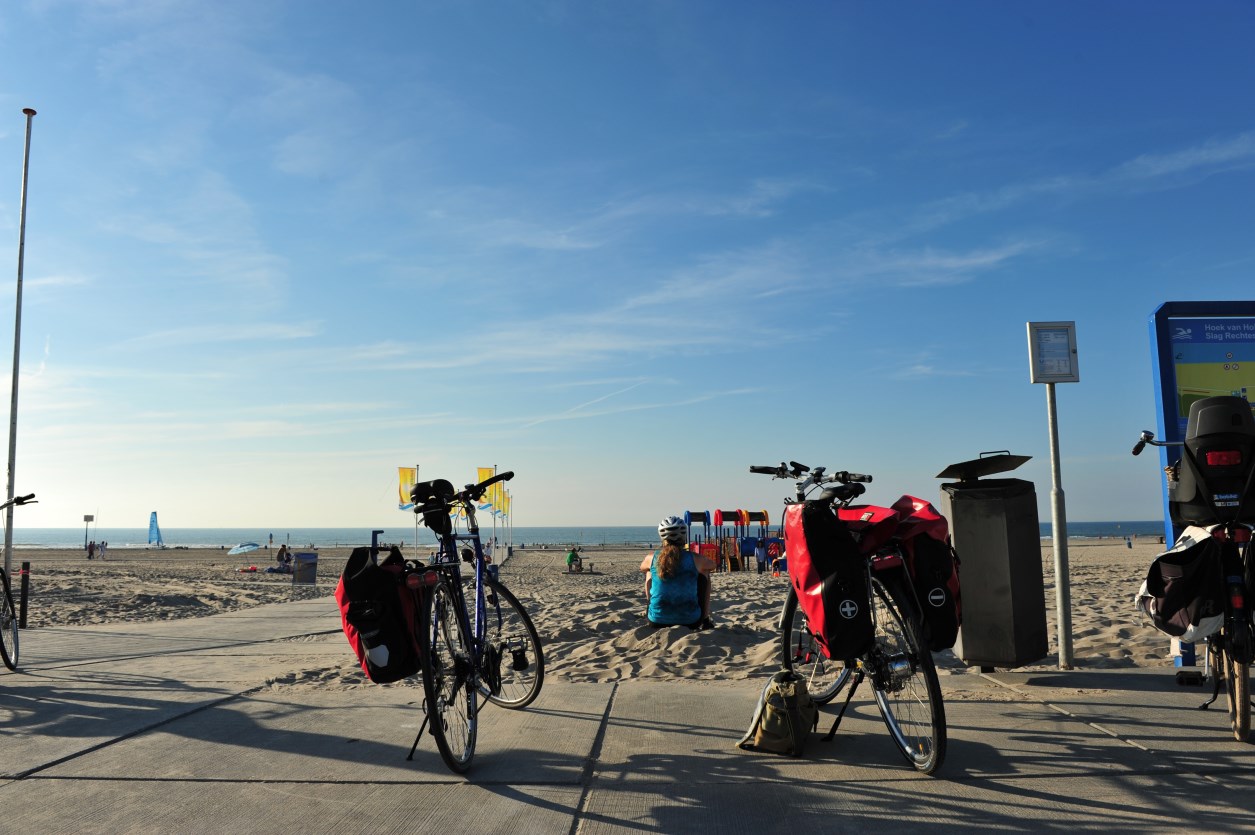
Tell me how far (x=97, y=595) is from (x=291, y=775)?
17218mm

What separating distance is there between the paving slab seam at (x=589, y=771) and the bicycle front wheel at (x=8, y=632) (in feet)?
16.7

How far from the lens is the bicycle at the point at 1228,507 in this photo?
12.8 ft

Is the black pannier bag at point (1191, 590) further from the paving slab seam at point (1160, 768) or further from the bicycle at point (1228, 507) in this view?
the paving slab seam at point (1160, 768)

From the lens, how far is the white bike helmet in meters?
8.45

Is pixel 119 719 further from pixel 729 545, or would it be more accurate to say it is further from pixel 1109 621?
pixel 729 545

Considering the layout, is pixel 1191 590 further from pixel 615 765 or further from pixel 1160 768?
pixel 615 765

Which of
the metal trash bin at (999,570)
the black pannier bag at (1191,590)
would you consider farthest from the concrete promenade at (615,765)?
the black pannier bag at (1191,590)

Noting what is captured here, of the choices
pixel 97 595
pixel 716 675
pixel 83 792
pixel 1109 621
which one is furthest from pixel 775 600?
Answer: pixel 97 595

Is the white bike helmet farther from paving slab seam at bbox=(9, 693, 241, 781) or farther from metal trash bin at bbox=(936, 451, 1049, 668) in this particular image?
paving slab seam at bbox=(9, 693, 241, 781)

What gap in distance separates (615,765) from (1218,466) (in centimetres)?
323

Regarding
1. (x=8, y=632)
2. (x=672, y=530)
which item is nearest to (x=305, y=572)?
(x=8, y=632)

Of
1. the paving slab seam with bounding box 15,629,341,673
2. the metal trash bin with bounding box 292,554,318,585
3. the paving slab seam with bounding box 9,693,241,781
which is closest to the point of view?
the paving slab seam with bounding box 9,693,241,781

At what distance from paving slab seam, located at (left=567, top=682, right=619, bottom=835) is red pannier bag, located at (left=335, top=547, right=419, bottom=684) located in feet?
3.06

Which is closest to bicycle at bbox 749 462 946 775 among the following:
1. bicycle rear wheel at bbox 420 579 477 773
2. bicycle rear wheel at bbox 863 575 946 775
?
bicycle rear wheel at bbox 863 575 946 775
